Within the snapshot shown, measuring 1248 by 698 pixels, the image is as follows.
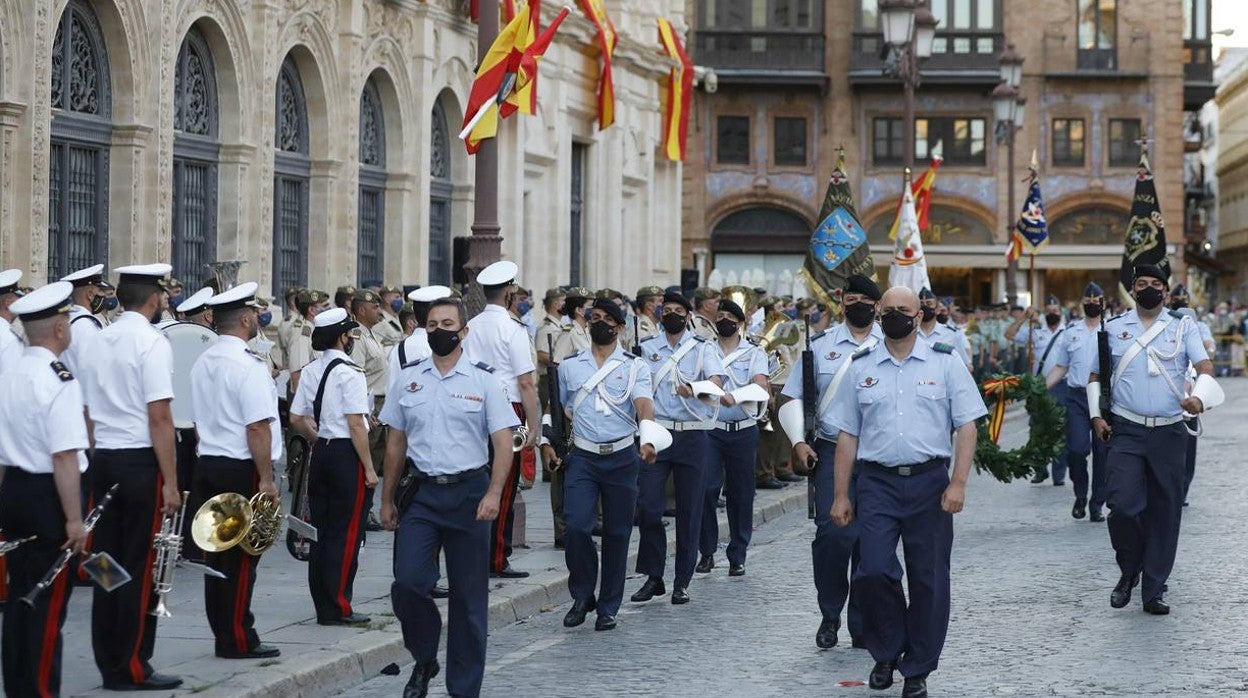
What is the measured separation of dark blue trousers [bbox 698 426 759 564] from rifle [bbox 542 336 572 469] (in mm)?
1898

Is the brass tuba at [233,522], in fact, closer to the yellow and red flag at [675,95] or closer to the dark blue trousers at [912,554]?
the dark blue trousers at [912,554]

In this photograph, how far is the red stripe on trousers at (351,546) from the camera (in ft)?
35.9

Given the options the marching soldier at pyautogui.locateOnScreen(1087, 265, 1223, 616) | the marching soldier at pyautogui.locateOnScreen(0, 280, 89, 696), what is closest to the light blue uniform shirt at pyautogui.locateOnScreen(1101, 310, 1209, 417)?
the marching soldier at pyautogui.locateOnScreen(1087, 265, 1223, 616)

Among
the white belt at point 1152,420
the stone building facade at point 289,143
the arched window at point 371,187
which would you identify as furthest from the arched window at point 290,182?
the white belt at point 1152,420

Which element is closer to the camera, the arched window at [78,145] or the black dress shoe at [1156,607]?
the black dress shoe at [1156,607]

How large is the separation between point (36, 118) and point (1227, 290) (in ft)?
324

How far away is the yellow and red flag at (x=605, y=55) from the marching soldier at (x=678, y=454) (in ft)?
65.9

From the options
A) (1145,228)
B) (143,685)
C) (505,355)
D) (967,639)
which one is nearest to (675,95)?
(1145,228)

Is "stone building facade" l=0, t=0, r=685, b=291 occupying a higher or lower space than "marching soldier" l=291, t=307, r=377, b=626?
higher

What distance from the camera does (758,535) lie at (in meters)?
16.8

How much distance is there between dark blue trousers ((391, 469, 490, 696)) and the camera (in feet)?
30.2

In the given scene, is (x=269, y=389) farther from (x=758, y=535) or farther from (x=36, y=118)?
(x=36, y=118)

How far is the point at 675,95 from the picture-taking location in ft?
129

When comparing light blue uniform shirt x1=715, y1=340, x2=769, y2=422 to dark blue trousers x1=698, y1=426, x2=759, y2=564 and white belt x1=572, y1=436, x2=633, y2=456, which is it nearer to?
dark blue trousers x1=698, y1=426, x2=759, y2=564
